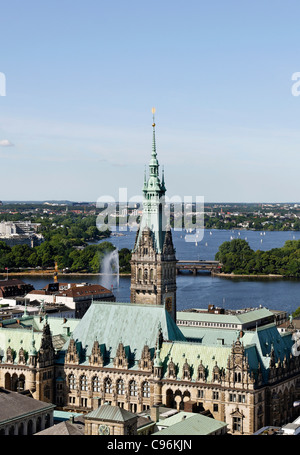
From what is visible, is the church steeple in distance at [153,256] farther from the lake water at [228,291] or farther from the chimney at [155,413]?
the lake water at [228,291]

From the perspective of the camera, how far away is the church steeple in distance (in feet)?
271

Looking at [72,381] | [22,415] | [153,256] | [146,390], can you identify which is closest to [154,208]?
[153,256]

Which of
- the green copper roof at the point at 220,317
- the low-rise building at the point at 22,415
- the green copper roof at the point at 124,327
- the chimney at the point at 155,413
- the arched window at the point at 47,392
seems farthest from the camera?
the green copper roof at the point at 220,317

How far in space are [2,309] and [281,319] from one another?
3834 cm

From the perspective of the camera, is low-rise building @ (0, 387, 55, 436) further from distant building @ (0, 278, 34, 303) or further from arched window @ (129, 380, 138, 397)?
distant building @ (0, 278, 34, 303)

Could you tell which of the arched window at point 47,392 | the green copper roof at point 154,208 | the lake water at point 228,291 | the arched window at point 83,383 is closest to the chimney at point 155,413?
the arched window at point 83,383

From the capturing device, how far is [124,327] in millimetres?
71562

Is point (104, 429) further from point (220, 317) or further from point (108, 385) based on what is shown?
point (220, 317)

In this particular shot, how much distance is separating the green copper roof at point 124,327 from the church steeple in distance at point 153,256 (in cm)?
975

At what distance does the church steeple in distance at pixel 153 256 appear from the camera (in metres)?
82.8

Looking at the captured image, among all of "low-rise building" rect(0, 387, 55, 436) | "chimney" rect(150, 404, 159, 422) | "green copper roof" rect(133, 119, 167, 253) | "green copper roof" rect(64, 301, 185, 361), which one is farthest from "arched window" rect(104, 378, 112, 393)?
"green copper roof" rect(133, 119, 167, 253)

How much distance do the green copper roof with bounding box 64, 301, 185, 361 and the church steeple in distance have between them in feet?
32.0

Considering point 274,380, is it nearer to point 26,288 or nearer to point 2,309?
point 2,309

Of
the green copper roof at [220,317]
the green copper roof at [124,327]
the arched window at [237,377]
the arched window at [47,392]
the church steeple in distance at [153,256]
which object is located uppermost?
the church steeple in distance at [153,256]
